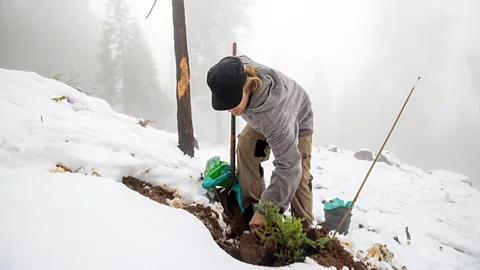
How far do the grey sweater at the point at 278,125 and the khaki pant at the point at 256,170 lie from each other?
51 cm

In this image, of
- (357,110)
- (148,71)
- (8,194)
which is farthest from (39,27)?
(357,110)

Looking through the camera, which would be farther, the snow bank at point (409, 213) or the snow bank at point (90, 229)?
the snow bank at point (409, 213)

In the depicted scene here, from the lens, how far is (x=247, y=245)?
2.11 m

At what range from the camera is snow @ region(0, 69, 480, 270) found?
1.13 meters

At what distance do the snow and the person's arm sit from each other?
0.57 meters

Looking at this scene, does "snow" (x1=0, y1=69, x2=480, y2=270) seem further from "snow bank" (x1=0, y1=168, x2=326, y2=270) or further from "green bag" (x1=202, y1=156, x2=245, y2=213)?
"green bag" (x1=202, y1=156, x2=245, y2=213)

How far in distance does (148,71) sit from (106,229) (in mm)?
25885

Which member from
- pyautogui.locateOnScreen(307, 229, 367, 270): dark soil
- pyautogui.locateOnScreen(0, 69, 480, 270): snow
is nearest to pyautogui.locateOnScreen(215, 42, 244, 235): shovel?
pyautogui.locateOnScreen(0, 69, 480, 270): snow

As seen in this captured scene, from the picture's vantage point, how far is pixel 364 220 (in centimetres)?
541

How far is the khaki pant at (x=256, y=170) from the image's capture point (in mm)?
2762

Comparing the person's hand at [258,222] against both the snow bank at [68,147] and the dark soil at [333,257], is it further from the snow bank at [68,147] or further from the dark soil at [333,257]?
the snow bank at [68,147]

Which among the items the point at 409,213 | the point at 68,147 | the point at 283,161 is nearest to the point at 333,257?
the point at 283,161

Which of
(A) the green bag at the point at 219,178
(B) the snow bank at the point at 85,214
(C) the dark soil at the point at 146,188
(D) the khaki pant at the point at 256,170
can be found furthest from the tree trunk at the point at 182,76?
(D) the khaki pant at the point at 256,170

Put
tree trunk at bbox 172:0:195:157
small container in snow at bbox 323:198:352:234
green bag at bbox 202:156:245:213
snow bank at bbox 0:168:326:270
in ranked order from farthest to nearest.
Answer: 1. tree trunk at bbox 172:0:195:157
2. small container in snow at bbox 323:198:352:234
3. green bag at bbox 202:156:245:213
4. snow bank at bbox 0:168:326:270
